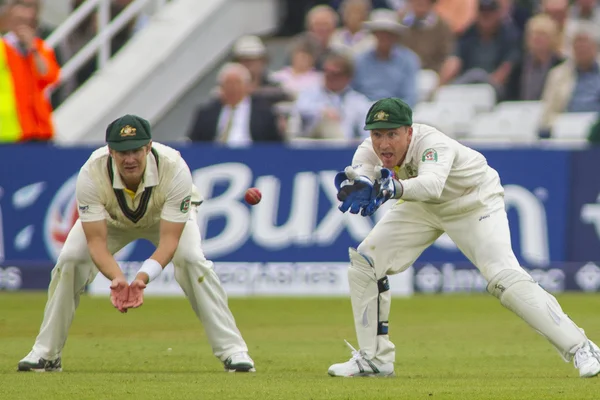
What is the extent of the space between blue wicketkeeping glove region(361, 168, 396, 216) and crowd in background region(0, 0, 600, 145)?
23.2ft

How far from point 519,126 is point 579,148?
150cm

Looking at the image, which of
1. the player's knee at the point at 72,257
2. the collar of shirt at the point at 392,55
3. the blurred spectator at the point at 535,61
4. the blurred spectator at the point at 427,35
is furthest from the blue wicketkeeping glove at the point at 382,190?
the blurred spectator at the point at 427,35

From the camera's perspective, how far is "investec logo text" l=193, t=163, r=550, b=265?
44.3 feet

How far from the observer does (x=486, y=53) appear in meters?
16.1

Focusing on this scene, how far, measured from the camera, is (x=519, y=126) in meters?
15.1

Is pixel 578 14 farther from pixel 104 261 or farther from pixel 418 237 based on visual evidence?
pixel 104 261

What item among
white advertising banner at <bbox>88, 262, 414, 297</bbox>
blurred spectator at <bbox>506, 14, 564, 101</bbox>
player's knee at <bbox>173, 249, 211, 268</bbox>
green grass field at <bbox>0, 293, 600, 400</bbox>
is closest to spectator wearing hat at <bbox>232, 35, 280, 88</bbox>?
white advertising banner at <bbox>88, 262, 414, 297</bbox>

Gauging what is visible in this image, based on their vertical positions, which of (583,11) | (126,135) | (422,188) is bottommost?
(583,11)

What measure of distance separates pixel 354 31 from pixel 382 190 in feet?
31.1

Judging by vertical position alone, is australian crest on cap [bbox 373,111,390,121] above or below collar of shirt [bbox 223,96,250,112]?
above

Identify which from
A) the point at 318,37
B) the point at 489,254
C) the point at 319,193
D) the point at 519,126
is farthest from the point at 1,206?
the point at 489,254

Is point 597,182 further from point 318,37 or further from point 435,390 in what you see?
point 435,390

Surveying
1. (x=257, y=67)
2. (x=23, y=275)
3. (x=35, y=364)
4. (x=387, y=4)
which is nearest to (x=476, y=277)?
(x=257, y=67)

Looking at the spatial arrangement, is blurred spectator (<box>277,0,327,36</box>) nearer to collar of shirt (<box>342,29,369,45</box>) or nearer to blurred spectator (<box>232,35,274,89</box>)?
collar of shirt (<box>342,29,369,45</box>)
